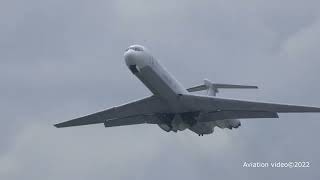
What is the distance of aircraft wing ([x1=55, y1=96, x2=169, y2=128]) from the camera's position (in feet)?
344

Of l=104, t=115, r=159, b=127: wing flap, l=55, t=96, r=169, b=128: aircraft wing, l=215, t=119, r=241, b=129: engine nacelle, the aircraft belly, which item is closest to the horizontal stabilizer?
l=215, t=119, r=241, b=129: engine nacelle

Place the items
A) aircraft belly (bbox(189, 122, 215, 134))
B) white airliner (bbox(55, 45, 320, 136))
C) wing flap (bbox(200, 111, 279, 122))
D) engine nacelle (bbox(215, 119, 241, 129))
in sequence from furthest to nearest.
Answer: engine nacelle (bbox(215, 119, 241, 129)) < aircraft belly (bbox(189, 122, 215, 134)) < wing flap (bbox(200, 111, 279, 122)) < white airliner (bbox(55, 45, 320, 136))

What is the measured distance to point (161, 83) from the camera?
330ft

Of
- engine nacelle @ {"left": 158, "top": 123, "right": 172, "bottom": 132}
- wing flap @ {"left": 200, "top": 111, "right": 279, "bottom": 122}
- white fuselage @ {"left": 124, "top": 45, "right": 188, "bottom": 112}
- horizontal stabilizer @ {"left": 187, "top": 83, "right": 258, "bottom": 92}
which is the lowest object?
engine nacelle @ {"left": 158, "top": 123, "right": 172, "bottom": 132}

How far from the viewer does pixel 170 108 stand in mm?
104438

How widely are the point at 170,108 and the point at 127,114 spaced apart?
19.4 feet

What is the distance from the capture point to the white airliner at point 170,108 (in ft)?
325

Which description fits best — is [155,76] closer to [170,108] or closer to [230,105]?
[170,108]

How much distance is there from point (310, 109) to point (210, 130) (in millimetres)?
12179

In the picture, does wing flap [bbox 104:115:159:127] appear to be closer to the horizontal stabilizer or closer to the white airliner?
the white airliner

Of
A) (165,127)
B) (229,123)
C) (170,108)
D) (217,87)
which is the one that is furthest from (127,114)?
(217,87)

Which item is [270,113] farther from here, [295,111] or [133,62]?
[133,62]

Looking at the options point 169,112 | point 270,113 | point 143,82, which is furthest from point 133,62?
point 270,113

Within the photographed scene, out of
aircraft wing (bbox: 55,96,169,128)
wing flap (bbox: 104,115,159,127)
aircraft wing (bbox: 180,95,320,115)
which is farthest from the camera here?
wing flap (bbox: 104,115,159,127)
